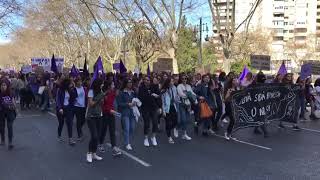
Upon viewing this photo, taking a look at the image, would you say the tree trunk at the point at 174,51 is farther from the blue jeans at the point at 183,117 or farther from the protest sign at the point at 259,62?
the blue jeans at the point at 183,117

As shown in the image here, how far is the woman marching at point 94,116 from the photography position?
31.8 ft

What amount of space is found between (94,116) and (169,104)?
283 cm

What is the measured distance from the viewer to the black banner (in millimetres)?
12719

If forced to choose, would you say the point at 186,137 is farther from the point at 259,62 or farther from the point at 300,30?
the point at 300,30

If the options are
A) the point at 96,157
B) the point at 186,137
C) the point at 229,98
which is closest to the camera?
the point at 96,157

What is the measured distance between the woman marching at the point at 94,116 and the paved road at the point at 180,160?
0.87ft

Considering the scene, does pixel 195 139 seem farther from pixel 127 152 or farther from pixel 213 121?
pixel 127 152

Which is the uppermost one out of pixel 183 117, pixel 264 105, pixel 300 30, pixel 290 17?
pixel 290 17

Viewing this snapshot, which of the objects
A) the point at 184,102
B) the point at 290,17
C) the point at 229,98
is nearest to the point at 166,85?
the point at 184,102

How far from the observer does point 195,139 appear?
1262 cm

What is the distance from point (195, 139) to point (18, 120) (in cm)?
777

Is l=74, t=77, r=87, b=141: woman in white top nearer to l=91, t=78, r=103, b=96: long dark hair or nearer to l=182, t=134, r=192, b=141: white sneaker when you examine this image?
l=91, t=78, r=103, b=96: long dark hair

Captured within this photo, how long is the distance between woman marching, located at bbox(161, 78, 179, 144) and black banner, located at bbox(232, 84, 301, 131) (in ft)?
4.66

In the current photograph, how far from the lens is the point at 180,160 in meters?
9.80
